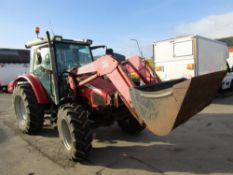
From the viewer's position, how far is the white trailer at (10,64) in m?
16.7

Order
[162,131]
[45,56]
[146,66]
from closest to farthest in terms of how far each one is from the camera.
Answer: [162,131] → [146,66] → [45,56]

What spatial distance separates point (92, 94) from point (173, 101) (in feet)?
7.17

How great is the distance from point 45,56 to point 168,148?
326 cm

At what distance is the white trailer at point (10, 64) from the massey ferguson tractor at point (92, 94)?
11392 millimetres

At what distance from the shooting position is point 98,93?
4840 mm

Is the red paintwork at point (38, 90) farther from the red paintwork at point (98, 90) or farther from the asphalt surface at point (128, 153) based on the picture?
the red paintwork at point (98, 90)

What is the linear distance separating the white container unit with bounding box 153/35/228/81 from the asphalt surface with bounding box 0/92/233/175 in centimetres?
428

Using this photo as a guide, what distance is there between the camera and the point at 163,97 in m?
3.19

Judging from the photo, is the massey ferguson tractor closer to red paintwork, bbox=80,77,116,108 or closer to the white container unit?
red paintwork, bbox=80,77,116,108

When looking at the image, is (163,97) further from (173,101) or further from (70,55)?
(70,55)

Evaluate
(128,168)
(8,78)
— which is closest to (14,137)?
(128,168)

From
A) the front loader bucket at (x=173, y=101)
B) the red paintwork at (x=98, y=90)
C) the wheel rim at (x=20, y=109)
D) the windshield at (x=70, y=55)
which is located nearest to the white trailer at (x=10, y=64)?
the wheel rim at (x=20, y=109)

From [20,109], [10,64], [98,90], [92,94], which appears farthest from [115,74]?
[10,64]

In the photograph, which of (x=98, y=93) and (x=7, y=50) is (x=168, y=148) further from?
(x=7, y=50)
